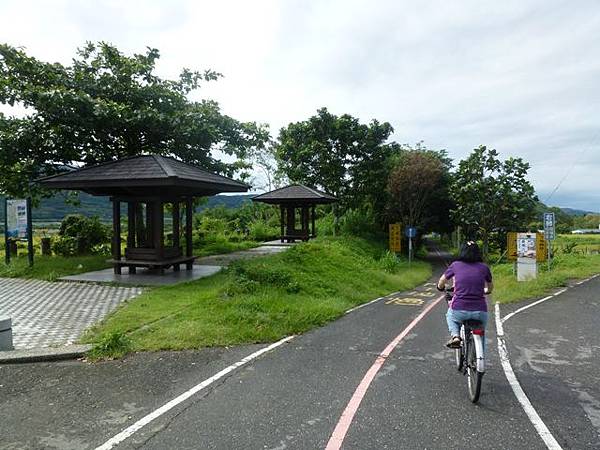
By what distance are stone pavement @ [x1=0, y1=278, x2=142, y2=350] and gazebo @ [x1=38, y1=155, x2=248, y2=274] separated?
1979 millimetres

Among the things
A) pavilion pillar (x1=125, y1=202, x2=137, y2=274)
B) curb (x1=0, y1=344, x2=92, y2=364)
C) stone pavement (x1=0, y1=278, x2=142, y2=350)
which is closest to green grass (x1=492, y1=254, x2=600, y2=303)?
stone pavement (x1=0, y1=278, x2=142, y2=350)

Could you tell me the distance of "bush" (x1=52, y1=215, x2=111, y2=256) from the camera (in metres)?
17.6

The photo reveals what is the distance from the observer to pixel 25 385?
4930 millimetres

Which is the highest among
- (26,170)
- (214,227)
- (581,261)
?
(26,170)

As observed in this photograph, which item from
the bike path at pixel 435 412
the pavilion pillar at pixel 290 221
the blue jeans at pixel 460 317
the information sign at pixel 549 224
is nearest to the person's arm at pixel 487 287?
the blue jeans at pixel 460 317

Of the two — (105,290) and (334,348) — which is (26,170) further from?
(334,348)

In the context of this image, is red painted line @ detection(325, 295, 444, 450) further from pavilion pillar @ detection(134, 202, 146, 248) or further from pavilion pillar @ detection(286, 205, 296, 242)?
pavilion pillar @ detection(286, 205, 296, 242)

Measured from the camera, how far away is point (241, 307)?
26.5ft

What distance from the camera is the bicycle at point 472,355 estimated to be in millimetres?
4430

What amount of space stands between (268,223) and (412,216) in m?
13.4

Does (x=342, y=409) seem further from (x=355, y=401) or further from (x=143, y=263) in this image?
(x=143, y=263)

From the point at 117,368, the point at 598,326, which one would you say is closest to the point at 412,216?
the point at 598,326

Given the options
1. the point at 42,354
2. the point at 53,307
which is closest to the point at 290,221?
the point at 53,307

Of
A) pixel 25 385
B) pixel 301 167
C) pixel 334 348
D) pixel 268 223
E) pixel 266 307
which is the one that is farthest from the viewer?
pixel 268 223
